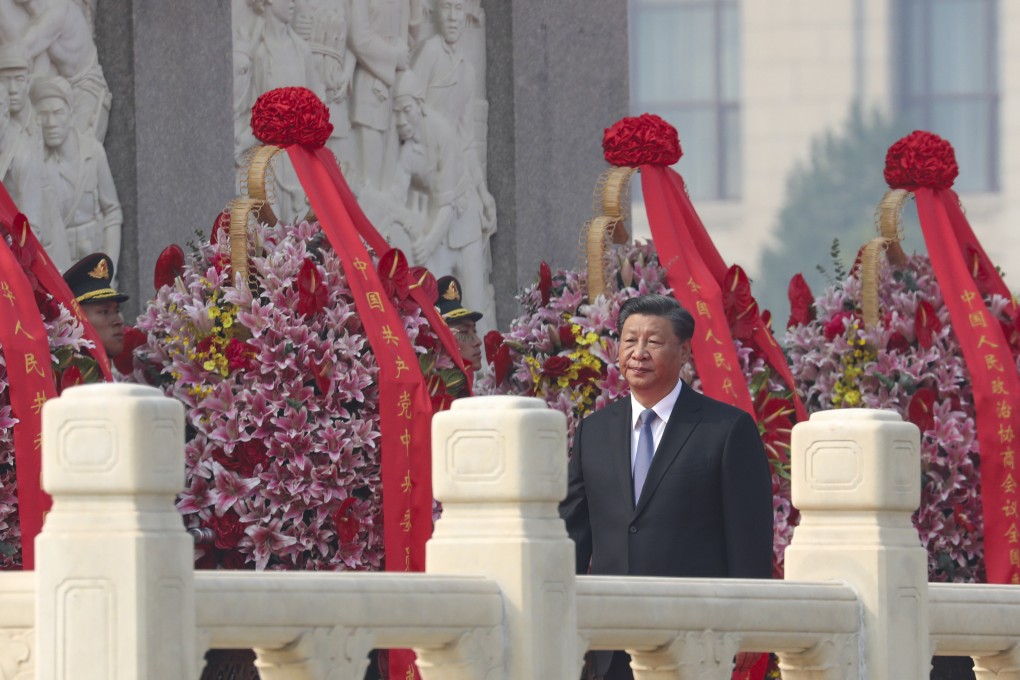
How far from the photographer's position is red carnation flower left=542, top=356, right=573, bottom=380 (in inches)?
338

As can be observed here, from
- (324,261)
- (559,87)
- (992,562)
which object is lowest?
(992,562)

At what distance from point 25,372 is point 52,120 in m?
1.97

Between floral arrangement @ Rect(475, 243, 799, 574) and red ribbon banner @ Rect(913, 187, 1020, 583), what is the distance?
0.64 m

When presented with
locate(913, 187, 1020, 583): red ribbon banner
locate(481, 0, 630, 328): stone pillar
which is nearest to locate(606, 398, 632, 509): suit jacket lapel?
locate(913, 187, 1020, 583): red ribbon banner

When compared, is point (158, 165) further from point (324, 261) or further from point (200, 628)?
point (200, 628)

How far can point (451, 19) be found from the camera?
1101 centimetres

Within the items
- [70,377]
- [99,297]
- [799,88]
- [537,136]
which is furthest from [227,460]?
[799,88]

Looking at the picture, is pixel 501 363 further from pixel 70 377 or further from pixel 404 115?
pixel 404 115

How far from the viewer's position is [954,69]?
43.2 metres

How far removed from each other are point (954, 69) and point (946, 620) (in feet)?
122

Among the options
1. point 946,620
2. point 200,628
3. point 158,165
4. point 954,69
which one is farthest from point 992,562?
point 954,69

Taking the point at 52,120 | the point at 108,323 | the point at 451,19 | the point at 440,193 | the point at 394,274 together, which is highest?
the point at 451,19

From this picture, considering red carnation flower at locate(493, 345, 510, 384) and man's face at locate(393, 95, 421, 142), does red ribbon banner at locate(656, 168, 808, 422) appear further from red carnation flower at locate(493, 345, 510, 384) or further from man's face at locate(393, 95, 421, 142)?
man's face at locate(393, 95, 421, 142)

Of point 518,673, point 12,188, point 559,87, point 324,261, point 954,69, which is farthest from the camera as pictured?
point 954,69
